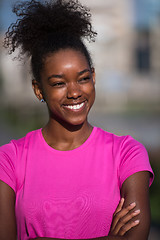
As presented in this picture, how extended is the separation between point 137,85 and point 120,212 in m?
24.4

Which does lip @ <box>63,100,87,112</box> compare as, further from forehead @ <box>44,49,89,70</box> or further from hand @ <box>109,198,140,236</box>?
hand @ <box>109,198,140,236</box>

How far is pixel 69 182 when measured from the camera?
253 cm

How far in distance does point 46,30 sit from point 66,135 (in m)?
0.72

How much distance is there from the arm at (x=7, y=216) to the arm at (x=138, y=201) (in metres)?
0.53

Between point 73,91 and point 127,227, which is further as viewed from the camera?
point 73,91

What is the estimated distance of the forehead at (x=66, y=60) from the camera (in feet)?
8.54

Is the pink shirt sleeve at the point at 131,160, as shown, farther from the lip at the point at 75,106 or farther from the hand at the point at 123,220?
the lip at the point at 75,106

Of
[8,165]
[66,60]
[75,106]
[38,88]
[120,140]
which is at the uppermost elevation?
[66,60]

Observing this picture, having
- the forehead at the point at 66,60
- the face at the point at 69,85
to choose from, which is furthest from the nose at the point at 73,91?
the forehead at the point at 66,60

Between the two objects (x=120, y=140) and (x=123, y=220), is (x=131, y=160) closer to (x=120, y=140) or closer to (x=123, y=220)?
(x=120, y=140)

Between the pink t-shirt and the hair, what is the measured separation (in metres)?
0.56

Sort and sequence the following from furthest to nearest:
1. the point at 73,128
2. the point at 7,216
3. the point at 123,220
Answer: the point at 73,128 < the point at 7,216 < the point at 123,220

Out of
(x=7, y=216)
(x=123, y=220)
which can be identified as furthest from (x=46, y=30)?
(x=123, y=220)

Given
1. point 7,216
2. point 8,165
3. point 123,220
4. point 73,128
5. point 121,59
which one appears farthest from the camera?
point 121,59
